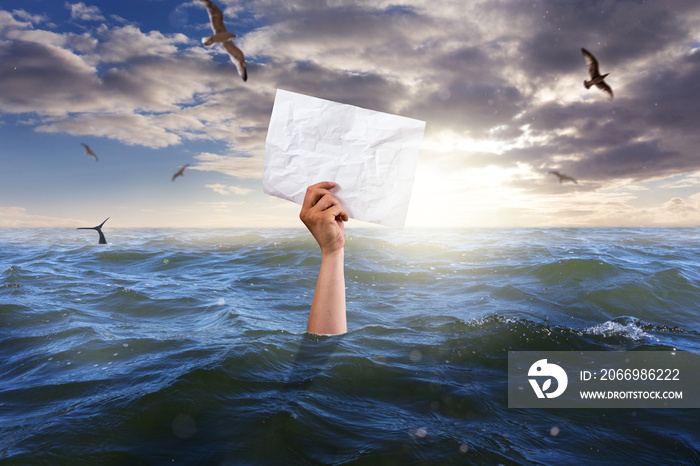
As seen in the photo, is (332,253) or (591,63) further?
(591,63)

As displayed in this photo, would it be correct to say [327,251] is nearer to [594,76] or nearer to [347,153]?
[347,153]

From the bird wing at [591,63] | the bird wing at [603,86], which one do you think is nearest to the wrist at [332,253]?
the bird wing at [591,63]

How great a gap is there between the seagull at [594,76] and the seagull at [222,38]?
686cm

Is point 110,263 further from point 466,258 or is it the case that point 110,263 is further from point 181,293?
point 466,258

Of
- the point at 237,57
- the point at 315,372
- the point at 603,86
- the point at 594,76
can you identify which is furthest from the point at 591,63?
the point at 315,372

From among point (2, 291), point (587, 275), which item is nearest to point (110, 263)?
point (2, 291)

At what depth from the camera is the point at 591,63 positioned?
7.54 meters

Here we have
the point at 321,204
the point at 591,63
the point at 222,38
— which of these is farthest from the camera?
the point at 591,63

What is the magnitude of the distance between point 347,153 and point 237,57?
8.92 ft

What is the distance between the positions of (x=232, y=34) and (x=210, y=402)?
12.1 feet

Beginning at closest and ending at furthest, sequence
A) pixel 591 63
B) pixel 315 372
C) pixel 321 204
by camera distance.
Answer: pixel 321 204, pixel 315 372, pixel 591 63

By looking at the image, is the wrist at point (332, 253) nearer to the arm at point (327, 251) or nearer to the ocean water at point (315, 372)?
the arm at point (327, 251)

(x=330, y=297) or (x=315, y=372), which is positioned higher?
(x=330, y=297)

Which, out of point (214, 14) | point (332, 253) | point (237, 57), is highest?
point (214, 14)
